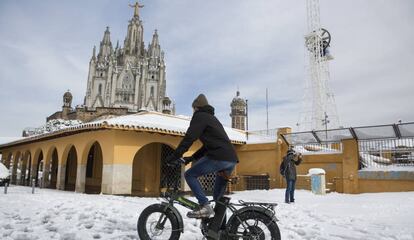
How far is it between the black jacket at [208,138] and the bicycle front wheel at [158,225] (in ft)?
2.47

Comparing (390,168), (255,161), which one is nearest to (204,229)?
(390,168)

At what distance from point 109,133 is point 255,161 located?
7377 mm

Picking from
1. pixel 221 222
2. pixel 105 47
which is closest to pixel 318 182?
pixel 221 222

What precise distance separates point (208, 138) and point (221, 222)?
1009 mm

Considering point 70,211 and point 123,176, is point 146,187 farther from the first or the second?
point 70,211

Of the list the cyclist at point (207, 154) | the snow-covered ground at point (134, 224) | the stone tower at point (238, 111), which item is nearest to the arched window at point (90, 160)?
the snow-covered ground at point (134, 224)

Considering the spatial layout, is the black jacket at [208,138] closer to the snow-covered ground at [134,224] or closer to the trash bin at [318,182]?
the snow-covered ground at [134,224]

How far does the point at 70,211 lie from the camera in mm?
6395

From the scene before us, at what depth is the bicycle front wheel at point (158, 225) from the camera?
3.82 metres

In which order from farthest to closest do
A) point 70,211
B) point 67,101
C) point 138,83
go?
point 138,83 < point 67,101 < point 70,211

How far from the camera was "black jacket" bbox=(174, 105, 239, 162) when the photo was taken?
12.4ft

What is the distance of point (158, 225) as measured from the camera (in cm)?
385

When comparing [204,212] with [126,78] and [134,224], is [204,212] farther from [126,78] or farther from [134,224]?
[126,78]

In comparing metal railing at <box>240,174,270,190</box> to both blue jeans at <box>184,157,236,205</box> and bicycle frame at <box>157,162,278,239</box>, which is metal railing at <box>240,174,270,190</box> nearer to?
bicycle frame at <box>157,162,278,239</box>
